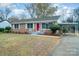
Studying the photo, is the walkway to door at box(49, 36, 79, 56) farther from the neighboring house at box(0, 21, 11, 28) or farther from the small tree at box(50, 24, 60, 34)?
the neighboring house at box(0, 21, 11, 28)

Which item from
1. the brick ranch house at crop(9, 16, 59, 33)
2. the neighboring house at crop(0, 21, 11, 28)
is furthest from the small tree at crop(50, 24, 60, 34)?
the neighboring house at crop(0, 21, 11, 28)

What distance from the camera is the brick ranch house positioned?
2.73 m

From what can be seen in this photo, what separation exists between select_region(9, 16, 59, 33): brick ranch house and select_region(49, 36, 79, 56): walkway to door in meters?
0.21

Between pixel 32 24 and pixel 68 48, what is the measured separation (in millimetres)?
386

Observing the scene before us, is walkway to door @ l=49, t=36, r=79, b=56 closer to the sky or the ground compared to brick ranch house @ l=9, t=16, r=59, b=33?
closer to the ground

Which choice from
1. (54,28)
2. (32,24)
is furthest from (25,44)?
(54,28)

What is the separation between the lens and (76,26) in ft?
8.98

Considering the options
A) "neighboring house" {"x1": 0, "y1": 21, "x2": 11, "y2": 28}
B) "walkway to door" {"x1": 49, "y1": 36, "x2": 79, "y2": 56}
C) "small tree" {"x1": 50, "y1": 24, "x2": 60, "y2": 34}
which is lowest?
"walkway to door" {"x1": 49, "y1": 36, "x2": 79, "y2": 56}

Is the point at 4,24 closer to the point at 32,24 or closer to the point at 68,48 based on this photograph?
the point at 32,24

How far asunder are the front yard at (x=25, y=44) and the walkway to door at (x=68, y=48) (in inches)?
1.8

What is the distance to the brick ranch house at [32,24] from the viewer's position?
273 cm

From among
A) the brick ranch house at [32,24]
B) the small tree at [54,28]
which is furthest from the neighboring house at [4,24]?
the small tree at [54,28]

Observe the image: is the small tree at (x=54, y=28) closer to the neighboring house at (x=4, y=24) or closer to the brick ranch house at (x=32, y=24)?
the brick ranch house at (x=32, y=24)

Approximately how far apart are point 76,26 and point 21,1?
1.77 feet
